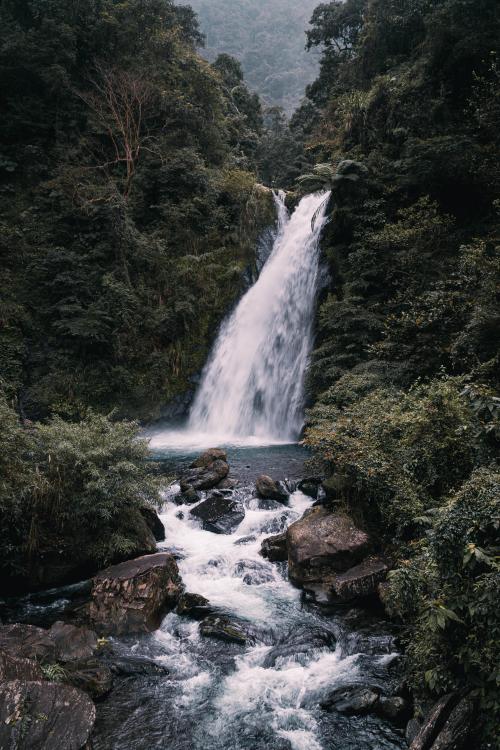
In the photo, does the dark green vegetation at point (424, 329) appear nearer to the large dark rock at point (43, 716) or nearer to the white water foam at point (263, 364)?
the white water foam at point (263, 364)

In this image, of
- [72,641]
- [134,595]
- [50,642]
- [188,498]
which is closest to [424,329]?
[188,498]

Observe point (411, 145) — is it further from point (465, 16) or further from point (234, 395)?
point (234, 395)

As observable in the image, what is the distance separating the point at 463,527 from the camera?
153 inches

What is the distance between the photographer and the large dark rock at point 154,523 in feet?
27.1

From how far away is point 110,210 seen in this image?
1756cm

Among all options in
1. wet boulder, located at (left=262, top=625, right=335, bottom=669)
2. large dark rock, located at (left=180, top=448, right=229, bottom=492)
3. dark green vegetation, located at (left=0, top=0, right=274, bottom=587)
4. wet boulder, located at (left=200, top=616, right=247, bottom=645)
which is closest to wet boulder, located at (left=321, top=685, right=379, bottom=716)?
wet boulder, located at (left=262, top=625, right=335, bottom=669)

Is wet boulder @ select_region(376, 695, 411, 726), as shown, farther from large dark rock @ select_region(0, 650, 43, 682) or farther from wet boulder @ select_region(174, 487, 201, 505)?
wet boulder @ select_region(174, 487, 201, 505)

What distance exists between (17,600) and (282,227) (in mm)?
18629

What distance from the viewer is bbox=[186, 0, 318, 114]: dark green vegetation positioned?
72.2m

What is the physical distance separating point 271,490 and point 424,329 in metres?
5.02

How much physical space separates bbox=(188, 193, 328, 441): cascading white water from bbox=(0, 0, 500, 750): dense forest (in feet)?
2.99

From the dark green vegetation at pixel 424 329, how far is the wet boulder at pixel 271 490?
1545 mm

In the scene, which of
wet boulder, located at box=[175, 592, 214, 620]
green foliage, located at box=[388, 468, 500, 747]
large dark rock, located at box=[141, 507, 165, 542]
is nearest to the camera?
green foliage, located at box=[388, 468, 500, 747]

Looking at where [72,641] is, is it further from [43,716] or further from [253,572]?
[253,572]
